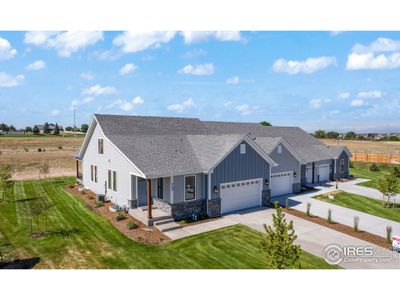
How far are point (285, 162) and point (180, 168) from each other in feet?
35.4

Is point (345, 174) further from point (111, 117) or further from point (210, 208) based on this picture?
point (111, 117)

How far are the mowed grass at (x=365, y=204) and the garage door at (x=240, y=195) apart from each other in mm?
6212

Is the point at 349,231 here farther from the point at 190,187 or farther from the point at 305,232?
the point at 190,187

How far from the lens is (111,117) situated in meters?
22.3

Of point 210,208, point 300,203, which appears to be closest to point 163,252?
point 210,208

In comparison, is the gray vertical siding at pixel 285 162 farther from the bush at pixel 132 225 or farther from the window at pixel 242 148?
the bush at pixel 132 225

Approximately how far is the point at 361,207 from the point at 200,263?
14.8 m

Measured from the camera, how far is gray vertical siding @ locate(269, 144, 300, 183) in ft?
74.5

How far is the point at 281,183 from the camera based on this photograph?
2330 cm

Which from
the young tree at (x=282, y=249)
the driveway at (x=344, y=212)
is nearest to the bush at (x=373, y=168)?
the driveway at (x=344, y=212)

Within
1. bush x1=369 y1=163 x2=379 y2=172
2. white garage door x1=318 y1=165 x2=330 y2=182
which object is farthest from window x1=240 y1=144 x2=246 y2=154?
bush x1=369 y1=163 x2=379 y2=172

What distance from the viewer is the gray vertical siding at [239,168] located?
1723 cm

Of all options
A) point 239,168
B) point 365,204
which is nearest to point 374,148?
point 365,204

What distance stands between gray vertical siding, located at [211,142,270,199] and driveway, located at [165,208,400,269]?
1971 millimetres
